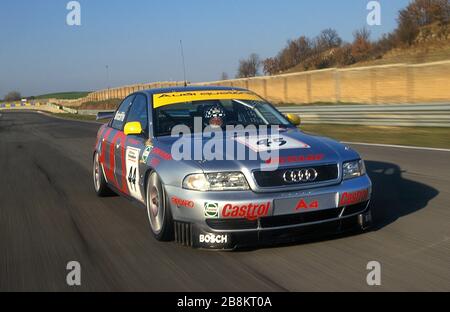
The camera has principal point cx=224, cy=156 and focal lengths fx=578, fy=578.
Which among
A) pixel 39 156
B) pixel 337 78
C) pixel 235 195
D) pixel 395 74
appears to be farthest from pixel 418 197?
pixel 337 78

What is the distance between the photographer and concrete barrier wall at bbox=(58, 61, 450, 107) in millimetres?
23734

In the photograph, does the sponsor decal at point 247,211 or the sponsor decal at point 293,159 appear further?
the sponsor decal at point 293,159

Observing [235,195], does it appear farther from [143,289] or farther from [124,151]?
[124,151]

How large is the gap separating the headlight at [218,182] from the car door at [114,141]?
216 centimetres

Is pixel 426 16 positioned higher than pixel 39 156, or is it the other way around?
pixel 426 16

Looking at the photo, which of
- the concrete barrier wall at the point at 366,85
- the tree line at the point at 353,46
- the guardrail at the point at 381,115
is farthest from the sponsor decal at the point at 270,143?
the tree line at the point at 353,46

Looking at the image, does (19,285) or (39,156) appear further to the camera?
(39,156)

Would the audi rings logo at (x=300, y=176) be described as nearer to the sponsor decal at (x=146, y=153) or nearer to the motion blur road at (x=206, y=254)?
the motion blur road at (x=206, y=254)

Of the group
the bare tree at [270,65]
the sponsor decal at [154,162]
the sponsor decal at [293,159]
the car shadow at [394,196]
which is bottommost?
the car shadow at [394,196]

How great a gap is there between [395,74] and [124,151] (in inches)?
865

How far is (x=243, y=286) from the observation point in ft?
12.5

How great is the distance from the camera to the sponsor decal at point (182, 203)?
14.8 feet

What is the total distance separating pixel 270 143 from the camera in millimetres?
4832

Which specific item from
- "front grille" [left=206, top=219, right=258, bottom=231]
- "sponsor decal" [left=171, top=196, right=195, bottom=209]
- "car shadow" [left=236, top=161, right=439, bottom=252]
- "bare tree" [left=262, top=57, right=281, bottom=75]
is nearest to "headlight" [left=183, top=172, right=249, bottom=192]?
"sponsor decal" [left=171, top=196, right=195, bottom=209]
